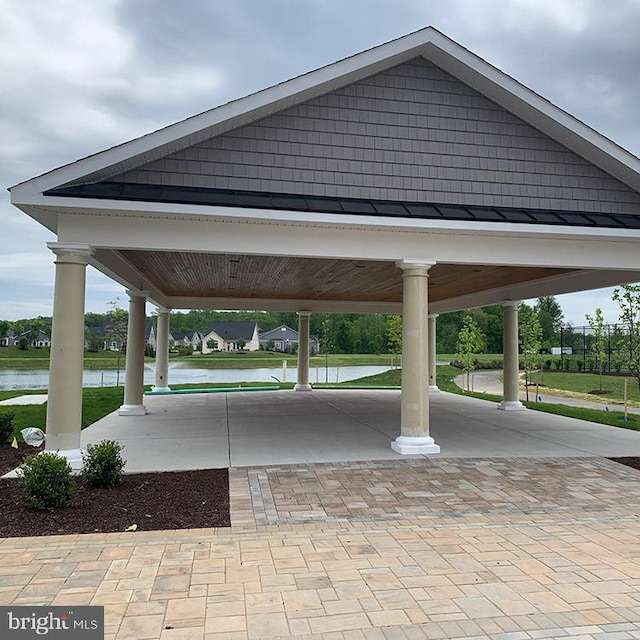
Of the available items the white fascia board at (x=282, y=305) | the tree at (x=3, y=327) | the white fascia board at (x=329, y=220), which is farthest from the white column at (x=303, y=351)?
the tree at (x=3, y=327)

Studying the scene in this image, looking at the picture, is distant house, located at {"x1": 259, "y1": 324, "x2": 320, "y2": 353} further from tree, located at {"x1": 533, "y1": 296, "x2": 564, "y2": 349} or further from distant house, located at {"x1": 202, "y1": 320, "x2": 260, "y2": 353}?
tree, located at {"x1": 533, "y1": 296, "x2": 564, "y2": 349}

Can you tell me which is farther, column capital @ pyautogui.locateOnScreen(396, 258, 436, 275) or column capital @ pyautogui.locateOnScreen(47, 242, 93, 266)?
column capital @ pyautogui.locateOnScreen(396, 258, 436, 275)

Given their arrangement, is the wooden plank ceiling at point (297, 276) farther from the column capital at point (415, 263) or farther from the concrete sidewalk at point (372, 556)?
the concrete sidewalk at point (372, 556)

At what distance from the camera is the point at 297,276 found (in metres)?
12.8

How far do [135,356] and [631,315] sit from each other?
14.4m

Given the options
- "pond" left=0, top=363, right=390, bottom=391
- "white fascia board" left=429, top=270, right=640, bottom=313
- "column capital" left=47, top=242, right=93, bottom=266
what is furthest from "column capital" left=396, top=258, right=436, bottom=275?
"pond" left=0, top=363, right=390, bottom=391

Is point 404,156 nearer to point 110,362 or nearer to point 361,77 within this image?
point 361,77

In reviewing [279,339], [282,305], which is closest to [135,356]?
[282,305]

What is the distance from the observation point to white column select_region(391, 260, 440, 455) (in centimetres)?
895

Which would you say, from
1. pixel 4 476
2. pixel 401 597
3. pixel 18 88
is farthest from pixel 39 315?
pixel 401 597

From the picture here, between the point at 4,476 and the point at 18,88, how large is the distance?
9.75 meters

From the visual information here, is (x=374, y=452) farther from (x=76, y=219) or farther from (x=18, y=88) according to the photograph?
(x=18, y=88)

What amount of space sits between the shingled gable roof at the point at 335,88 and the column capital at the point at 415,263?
10.1ft

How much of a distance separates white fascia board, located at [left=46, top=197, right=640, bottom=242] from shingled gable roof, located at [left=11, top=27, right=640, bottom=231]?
0.41ft
